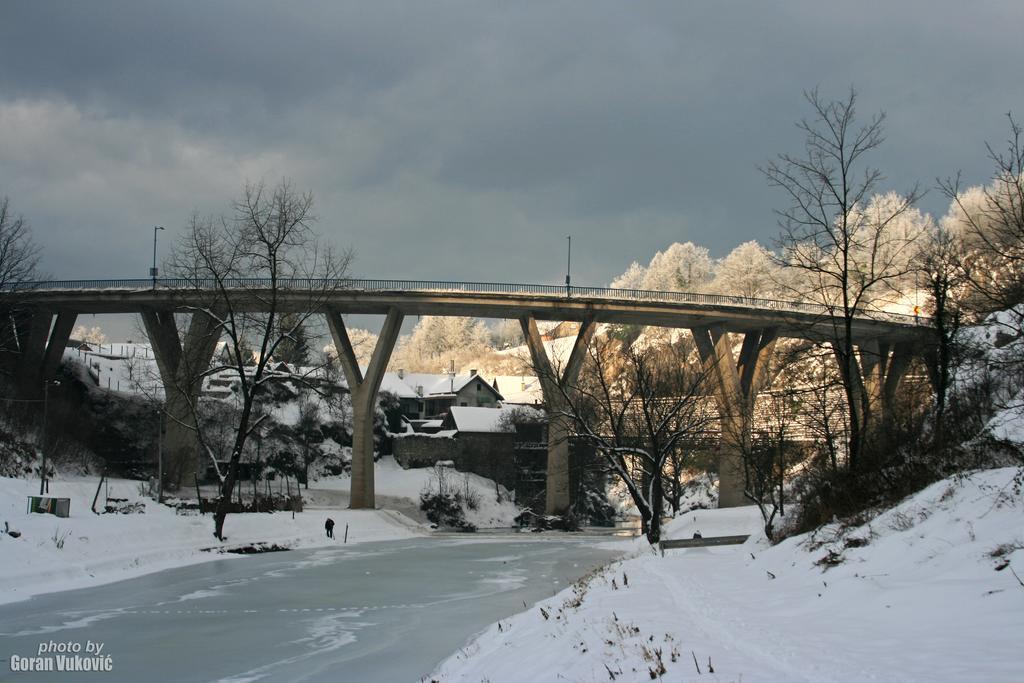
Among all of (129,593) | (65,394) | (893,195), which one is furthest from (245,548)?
(893,195)

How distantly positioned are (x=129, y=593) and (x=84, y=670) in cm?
999

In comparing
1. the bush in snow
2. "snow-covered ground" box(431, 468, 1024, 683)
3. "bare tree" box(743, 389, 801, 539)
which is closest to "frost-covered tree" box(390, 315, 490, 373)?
the bush in snow

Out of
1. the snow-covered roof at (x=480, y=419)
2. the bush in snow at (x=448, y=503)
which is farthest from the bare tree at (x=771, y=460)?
the snow-covered roof at (x=480, y=419)

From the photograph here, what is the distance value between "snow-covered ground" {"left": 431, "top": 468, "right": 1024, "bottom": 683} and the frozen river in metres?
2.31

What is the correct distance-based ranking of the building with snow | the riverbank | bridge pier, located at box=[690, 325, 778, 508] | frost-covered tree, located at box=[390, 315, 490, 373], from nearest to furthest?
1. the riverbank
2. bridge pier, located at box=[690, 325, 778, 508]
3. the building with snow
4. frost-covered tree, located at box=[390, 315, 490, 373]

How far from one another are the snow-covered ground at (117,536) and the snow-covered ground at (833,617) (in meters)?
14.3

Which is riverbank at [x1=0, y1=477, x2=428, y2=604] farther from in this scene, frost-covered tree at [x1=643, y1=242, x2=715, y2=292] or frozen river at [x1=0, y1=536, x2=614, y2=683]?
frost-covered tree at [x1=643, y1=242, x2=715, y2=292]

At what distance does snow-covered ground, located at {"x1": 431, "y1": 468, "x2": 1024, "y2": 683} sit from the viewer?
7.37 m

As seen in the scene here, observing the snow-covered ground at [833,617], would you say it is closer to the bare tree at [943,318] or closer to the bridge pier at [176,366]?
the bare tree at [943,318]

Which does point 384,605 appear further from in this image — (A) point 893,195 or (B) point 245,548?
(A) point 893,195

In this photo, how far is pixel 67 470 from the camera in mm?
56875

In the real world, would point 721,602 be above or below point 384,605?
above

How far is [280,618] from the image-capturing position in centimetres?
Result: 1838

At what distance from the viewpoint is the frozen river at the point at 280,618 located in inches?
524
